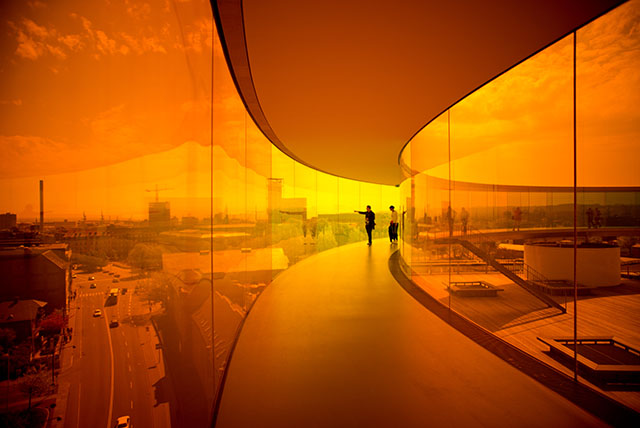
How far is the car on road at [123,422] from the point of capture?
0.90 m

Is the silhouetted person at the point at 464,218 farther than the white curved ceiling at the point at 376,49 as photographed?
Yes

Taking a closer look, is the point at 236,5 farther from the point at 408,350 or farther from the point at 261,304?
the point at 261,304

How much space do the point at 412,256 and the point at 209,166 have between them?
551 centimetres

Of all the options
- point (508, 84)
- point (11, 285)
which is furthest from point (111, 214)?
point (508, 84)

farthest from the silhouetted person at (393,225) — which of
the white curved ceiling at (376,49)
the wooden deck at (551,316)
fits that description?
the wooden deck at (551,316)

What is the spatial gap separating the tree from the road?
55 millimetres

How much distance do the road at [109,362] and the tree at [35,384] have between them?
0.18 feet

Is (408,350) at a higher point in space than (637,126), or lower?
lower

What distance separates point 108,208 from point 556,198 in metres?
3.51

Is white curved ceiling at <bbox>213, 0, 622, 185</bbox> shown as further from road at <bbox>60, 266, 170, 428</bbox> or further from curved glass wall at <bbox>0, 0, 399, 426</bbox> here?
road at <bbox>60, 266, 170, 428</bbox>

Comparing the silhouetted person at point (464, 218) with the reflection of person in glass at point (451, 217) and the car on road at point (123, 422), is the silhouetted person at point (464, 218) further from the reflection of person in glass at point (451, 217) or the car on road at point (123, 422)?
the car on road at point (123, 422)

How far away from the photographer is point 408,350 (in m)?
3.25

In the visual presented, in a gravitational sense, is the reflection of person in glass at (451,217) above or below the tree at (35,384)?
above

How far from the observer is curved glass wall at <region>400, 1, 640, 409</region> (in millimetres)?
2473
